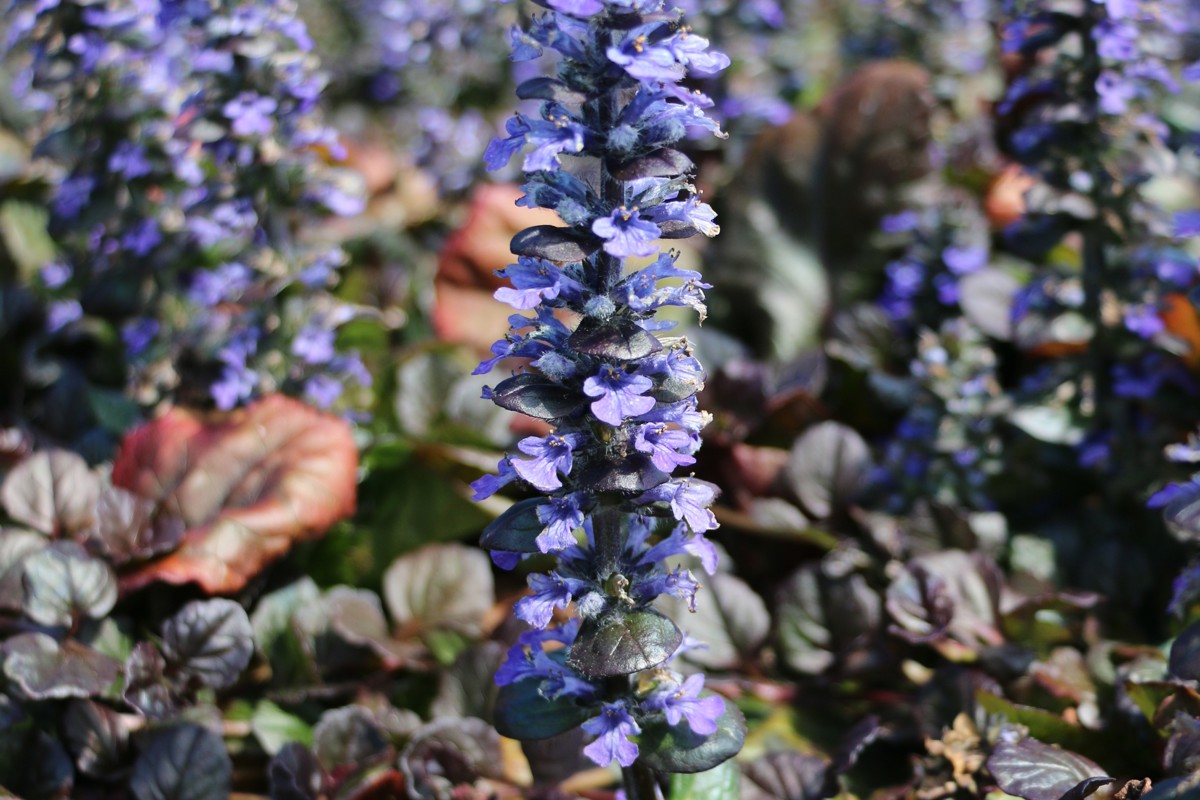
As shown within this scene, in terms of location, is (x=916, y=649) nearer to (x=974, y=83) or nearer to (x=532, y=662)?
(x=532, y=662)

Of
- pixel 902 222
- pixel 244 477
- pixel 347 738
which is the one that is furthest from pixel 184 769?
pixel 902 222

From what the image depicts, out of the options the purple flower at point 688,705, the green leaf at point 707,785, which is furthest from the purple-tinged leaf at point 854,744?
the purple flower at point 688,705

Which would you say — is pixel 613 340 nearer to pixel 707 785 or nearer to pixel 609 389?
pixel 609 389

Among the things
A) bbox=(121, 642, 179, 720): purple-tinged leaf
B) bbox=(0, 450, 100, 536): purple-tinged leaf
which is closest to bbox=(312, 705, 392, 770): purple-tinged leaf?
bbox=(121, 642, 179, 720): purple-tinged leaf

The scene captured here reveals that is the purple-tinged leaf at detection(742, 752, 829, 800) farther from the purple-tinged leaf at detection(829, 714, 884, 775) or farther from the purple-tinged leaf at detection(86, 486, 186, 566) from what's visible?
the purple-tinged leaf at detection(86, 486, 186, 566)

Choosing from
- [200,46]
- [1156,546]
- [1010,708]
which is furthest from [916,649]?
[200,46]
